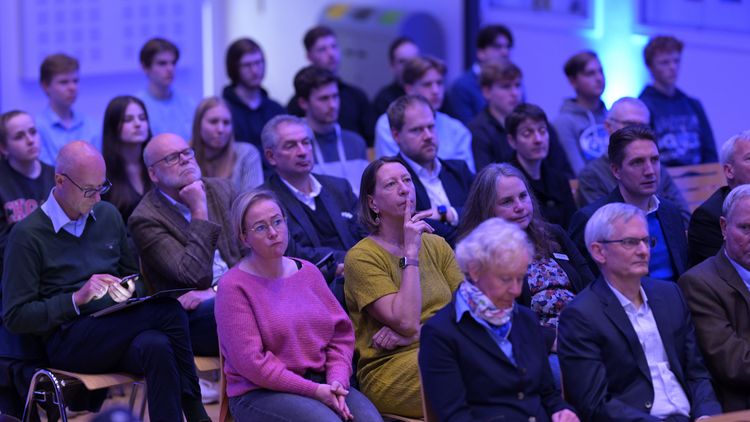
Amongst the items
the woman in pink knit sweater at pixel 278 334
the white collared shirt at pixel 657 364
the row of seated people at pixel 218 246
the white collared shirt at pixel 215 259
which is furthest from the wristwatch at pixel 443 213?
the white collared shirt at pixel 657 364

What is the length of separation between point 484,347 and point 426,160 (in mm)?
2006

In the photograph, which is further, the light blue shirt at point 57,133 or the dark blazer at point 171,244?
the light blue shirt at point 57,133

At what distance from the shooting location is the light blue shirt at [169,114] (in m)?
6.82

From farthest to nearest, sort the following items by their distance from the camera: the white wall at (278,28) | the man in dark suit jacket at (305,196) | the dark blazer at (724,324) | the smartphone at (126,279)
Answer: the white wall at (278,28)
the man in dark suit jacket at (305,196)
the smartphone at (126,279)
the dark blazer at (724,324)

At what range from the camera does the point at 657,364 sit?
143 inches

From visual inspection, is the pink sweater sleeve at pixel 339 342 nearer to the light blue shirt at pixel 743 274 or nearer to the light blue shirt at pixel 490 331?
the light blue shirt at pixel 490 331

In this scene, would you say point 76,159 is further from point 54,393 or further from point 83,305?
point 54,393

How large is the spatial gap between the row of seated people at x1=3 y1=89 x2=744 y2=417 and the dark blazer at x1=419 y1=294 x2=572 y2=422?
8.0 inches

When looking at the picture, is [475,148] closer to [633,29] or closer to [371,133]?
[371,133]

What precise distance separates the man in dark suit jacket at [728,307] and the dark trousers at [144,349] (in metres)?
1.76

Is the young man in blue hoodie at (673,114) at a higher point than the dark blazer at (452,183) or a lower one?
higher

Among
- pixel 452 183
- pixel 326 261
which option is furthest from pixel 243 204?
pixel 452 183

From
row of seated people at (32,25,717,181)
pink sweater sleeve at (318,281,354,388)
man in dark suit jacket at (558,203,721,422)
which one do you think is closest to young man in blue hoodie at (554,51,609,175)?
row of seated people at (32,25,717,181)

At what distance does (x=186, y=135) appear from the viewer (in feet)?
22.6
